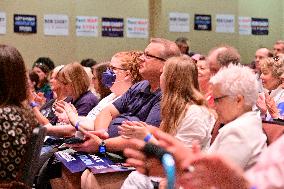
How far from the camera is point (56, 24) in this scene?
9.34 metres

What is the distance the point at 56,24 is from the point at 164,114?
19.7ft

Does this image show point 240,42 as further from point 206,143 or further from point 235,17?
point 206,143

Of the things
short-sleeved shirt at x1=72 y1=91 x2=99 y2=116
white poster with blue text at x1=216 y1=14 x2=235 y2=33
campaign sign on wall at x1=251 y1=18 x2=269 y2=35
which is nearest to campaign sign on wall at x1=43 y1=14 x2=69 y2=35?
white poster with blue text at x1=216 y1=14 x2=235 y2=33

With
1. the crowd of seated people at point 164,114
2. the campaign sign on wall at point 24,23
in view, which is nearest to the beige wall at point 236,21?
the campaign sign on wall at point 24,23

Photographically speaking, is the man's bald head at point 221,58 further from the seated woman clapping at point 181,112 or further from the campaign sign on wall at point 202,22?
the campaign sign on wall at point 202,22

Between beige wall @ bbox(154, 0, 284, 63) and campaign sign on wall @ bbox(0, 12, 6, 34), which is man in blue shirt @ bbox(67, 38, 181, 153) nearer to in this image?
campaign sign on wall @ bbox(0, 12, 6, 34)

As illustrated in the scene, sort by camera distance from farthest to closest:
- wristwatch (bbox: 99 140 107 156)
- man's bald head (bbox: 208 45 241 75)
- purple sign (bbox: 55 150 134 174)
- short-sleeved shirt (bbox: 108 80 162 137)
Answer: man's bald head (bbox: 208 45 241 75), short-sleeved shirt (bbox: 108 80 162 137), wristwatch (bbox: 99 140 107 156), purple sign (bbox: 55 150 134 174)

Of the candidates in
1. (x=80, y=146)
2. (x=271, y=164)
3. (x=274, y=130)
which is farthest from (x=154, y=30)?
(x=271, y=164)

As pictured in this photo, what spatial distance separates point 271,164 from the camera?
3.57 feet

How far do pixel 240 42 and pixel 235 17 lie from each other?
478mm

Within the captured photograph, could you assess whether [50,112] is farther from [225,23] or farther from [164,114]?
[225,23]

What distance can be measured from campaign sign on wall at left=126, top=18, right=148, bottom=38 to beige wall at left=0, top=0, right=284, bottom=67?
→ 0.09 metres

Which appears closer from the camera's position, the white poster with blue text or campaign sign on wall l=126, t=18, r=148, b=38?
campaign sign on wall l=126, t=18, r=148, b=38

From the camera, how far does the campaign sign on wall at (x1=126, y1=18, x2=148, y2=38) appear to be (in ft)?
32.0
